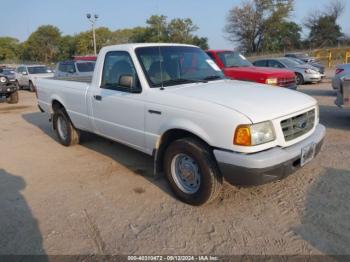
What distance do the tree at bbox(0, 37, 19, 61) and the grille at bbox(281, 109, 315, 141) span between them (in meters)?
113

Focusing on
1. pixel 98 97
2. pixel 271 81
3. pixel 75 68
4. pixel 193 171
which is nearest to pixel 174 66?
pixel 98 97

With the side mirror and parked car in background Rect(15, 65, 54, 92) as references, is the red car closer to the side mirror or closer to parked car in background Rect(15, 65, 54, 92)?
the side mirror

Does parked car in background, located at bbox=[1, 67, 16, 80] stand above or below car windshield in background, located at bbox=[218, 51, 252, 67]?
below

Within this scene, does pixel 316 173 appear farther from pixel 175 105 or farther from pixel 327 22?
pixel 327 22

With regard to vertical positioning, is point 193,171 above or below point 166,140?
below

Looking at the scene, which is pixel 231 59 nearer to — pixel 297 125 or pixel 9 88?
pixel 297 125

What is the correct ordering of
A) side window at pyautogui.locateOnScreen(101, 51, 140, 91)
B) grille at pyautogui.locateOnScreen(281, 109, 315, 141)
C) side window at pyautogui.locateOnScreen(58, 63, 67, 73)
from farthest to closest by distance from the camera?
1. side window at pyautogui.locateOnScreen(58, 63, 67, 73)
2. side window at pyautogui.locateOnScreen(101, 51, 140, 91)
3. grille at pyautogui.locateOnScreen(281, 109, 315, 141)

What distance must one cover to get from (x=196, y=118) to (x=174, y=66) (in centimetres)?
131

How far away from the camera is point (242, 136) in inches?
136

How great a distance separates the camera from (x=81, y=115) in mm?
5969

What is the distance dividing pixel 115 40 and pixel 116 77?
8205 cm

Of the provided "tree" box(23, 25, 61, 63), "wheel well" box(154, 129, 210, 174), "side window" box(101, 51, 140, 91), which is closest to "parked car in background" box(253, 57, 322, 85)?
"side window" box(101, 51, 140, 91)

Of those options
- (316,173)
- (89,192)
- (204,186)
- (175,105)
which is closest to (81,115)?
(89,192)

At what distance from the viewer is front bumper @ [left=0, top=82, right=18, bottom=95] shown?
1405cm
